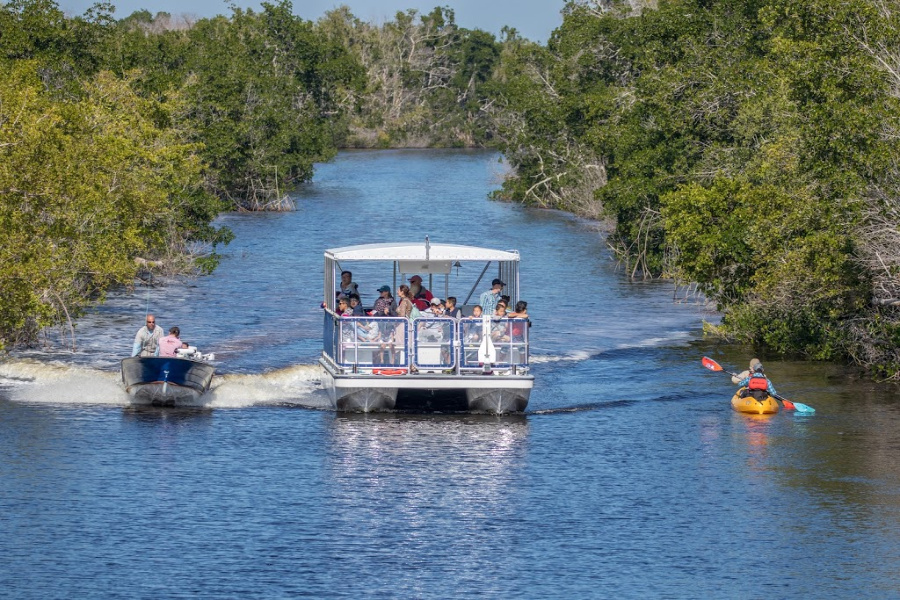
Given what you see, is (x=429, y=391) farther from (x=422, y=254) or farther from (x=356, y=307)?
(x=422, y=254)

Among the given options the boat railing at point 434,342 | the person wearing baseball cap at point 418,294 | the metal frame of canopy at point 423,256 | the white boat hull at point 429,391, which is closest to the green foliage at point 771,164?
the metal frame of canopy at point 423,256

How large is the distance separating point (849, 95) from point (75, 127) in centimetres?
2001

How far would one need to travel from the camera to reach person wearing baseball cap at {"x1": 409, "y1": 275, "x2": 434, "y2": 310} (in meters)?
29.1

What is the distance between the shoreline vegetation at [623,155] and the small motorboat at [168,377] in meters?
4.09

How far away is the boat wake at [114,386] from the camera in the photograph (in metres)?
30.4

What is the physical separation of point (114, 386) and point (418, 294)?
7114 mm

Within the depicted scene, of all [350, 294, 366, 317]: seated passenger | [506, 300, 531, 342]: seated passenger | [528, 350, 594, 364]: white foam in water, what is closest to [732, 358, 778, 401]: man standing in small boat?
[506, 300, 531, 342]: seated passenger

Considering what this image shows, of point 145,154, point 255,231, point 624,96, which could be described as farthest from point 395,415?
point 255,231

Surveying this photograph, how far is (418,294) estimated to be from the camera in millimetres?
29531

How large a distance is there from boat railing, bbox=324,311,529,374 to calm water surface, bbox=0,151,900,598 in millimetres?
1272

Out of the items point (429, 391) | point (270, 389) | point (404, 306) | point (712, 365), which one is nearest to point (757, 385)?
point (712, 365)

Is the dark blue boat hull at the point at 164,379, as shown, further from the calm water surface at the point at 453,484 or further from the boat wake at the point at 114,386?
the boat wake at the point at 114,386

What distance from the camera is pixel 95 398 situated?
100 ft

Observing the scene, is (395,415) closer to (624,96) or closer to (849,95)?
(849,95)
